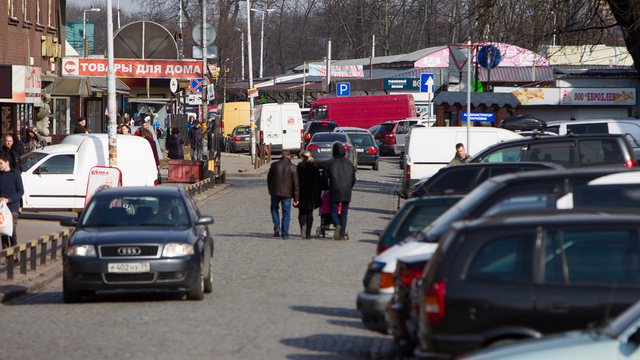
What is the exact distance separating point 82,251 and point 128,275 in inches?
23.1

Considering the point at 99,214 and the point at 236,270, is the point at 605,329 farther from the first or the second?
the point at 236,270

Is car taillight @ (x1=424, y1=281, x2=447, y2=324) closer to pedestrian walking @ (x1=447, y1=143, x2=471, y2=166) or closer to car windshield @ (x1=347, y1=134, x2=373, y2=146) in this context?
pedestrian walking @ (x1=447, y1=143, x2=471, y2=166)

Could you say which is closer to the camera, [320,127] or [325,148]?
[325,148]

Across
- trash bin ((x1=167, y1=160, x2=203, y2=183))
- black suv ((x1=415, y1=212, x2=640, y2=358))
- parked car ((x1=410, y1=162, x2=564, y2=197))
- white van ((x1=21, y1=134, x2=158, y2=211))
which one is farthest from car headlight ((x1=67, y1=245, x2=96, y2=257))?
trash bin ((x1=167, y1=160, x2=203, y2=183))

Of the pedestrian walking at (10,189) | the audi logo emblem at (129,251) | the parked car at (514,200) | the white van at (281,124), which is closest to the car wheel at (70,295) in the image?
the audi logo emblem at (129,251)

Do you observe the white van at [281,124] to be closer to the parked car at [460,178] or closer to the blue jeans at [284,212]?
the blue jeans at [284,212]

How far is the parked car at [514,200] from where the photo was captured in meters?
6.67

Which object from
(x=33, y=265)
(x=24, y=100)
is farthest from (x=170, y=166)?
(x=33, y=265)

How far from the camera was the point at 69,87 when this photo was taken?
A: 2903 cm

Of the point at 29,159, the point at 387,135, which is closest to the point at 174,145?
the point at 29,159

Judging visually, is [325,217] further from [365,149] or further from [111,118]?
[365,149]

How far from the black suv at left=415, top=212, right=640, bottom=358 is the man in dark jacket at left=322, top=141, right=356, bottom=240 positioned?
381 inches

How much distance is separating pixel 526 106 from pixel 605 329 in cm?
3392

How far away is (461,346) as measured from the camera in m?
5.07
